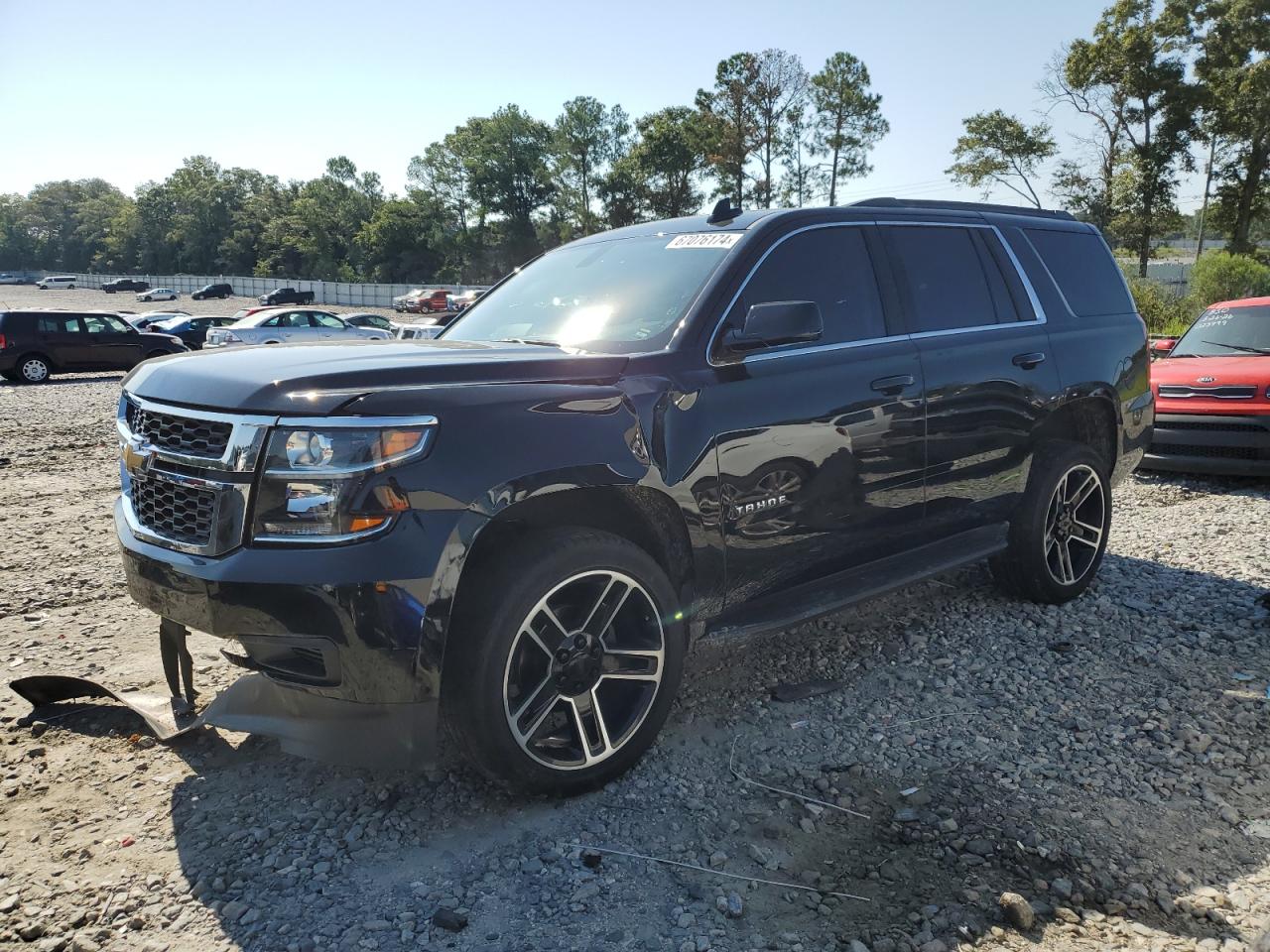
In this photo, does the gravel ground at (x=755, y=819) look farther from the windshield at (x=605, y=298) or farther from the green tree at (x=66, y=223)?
the green tree at (x=66, y=223)

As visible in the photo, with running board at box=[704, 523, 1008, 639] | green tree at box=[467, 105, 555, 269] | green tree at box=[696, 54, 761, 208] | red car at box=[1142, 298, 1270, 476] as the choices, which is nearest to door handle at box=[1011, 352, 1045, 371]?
running board at box=[704, 523, 1008, 639]

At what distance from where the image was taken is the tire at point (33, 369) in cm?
1962

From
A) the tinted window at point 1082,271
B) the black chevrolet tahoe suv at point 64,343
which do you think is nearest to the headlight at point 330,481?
the tinted window at point 1082,271

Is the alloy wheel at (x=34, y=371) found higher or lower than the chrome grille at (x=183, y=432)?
lower

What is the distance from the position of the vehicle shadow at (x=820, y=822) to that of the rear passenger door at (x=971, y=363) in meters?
0.85

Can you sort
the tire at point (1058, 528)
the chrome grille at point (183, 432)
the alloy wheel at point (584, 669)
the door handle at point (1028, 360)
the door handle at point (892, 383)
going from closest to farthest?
the chrome grille at point (183, 432) → the alloy wheel at point (584, 669) → the door handle at point (892, 383) → the door handle at point (1028, 360) → the tire at point (1058, 528)

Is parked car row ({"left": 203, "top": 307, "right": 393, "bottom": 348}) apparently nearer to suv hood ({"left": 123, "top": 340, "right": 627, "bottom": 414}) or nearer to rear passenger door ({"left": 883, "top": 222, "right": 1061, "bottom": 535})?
rear passenger door ({"left": 883, "top": 222, "right": 1061, "bottom": 535})

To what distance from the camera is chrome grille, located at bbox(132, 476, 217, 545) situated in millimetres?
2799

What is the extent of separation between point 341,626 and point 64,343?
2112 centimetres

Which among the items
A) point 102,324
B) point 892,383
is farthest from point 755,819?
point 102,324

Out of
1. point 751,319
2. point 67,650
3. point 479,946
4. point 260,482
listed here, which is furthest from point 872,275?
point 67,650

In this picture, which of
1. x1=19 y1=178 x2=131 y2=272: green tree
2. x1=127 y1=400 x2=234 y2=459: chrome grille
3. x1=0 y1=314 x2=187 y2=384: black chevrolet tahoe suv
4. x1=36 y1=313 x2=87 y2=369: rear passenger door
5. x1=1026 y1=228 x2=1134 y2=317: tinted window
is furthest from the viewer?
x1=19 y1=178 x2=131 y2=272: green tree

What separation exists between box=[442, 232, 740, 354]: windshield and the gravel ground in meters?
1.58

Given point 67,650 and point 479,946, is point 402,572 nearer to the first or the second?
point 479,946
